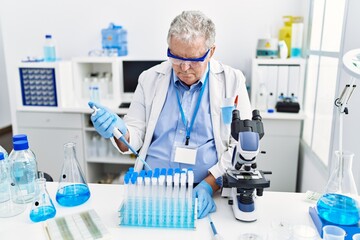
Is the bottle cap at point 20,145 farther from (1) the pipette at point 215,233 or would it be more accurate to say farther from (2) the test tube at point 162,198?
(1) the pipette at point 215,233

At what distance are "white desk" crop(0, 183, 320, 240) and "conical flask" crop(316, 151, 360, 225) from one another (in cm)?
9

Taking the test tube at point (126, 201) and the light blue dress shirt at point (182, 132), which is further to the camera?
the light blue dress shirt at point (182, 132)

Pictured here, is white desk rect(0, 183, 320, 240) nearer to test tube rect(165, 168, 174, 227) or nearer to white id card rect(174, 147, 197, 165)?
test tube rect(165, 168, 174, 227)

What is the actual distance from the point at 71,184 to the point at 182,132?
0.53 meters

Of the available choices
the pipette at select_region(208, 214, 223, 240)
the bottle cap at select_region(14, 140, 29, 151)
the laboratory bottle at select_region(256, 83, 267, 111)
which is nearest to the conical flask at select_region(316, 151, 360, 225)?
the pipette at select_region(208, 214, 223, 240)

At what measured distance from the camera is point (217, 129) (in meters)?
1.47

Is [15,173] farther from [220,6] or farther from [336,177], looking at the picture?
[220,6]

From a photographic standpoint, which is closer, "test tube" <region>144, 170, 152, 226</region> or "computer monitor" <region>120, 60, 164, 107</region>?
"test tube" <region>144, 170, 152, 226</region>

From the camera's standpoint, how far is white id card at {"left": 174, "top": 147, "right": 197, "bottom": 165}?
144cm

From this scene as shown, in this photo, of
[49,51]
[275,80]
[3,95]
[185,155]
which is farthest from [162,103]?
[3,95]

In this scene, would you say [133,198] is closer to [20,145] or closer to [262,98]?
[20,145]

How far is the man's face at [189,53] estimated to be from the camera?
1.30 m

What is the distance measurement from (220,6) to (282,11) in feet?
1.90

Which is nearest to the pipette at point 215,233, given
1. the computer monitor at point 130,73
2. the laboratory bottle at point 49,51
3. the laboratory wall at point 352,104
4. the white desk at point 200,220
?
the white desk at point 200,220
